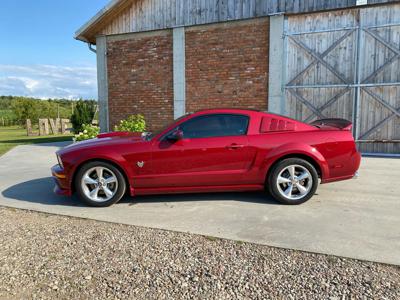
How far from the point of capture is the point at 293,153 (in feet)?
15.4

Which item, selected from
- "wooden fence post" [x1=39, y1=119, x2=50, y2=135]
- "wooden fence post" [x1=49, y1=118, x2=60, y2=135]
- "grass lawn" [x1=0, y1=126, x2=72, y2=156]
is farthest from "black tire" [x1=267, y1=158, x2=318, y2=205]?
"wooden fence post" [x1=49, y1=118, x2=60, y2=135]

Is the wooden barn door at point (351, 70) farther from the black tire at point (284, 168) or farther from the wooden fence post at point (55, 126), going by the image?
the wooden fence post at point (55, 126)

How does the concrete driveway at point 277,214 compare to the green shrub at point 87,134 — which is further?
A: the green shrub at point 87,134

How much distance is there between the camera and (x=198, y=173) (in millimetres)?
4711

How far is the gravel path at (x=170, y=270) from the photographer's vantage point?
2523mm

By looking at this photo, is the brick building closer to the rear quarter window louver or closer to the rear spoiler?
the rear spoiler

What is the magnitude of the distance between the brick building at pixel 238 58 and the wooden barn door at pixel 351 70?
3 centimetres

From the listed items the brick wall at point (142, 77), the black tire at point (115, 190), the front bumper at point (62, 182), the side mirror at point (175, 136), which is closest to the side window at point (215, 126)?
the side mirror at point (175, 136)

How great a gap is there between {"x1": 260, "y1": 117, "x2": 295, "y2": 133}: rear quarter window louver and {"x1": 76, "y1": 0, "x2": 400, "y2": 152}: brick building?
5.05m

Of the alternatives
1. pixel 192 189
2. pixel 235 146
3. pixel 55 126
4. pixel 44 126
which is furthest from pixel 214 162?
pixel 55 126

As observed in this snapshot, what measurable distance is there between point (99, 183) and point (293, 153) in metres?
2.91

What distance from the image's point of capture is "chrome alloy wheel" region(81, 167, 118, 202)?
15.5 feet

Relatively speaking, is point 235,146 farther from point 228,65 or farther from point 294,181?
point 228,65

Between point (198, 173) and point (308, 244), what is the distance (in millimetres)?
1913
